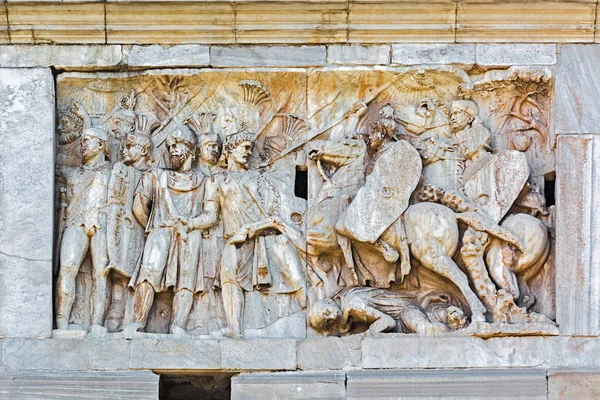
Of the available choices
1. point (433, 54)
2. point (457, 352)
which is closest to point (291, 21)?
point (433, 54)

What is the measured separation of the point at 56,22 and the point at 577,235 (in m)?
3.62

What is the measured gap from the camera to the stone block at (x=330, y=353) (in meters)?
11.2

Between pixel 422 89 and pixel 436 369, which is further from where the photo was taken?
pixel 422 89

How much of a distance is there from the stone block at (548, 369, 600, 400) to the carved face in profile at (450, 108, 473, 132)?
1785 mm

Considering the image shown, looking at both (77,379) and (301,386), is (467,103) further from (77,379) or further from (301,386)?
(77,379)

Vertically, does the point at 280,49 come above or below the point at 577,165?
above

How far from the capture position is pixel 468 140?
38.5 feet

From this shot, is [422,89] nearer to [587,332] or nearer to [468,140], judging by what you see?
[468,140]

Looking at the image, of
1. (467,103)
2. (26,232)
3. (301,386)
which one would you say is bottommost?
(301,386)

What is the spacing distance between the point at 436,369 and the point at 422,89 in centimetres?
191

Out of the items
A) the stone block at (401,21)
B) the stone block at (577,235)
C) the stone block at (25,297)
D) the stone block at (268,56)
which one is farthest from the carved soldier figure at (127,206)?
the stone block at (577,235)

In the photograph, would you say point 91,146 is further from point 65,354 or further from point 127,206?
point 65,354

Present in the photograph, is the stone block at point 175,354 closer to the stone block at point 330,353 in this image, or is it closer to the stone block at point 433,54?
the stone block at point 330,353

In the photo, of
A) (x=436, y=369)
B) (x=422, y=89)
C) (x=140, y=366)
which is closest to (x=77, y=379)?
(x=140, y=366)
